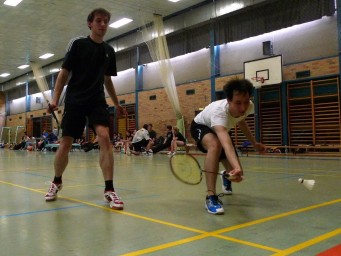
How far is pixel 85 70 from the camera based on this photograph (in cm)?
409

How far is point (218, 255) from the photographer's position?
86.3 inches

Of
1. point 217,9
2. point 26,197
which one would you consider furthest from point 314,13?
point 26,197

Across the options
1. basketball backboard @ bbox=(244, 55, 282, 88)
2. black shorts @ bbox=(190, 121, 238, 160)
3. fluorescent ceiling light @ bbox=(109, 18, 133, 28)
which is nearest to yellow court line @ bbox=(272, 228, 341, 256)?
black shorts @ bbox=(190, 121, 238, 160)

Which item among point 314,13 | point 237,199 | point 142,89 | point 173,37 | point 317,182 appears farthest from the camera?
point 142,89

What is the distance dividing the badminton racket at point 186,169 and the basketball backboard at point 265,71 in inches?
479

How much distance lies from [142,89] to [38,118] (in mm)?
16582

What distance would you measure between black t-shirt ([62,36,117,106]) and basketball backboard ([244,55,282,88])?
40.3 ft

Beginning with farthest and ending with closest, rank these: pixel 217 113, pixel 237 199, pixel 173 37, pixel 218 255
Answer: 1. pixel 173 37
2. pixel 237 199
3. pixel 217 113
4. pixel 218 255

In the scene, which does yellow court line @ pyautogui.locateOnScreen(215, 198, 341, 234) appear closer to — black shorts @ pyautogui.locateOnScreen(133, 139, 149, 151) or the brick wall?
the brick wall

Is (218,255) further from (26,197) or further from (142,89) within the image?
(142,89)

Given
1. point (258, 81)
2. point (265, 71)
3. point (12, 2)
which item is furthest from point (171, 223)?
point (12, 2)

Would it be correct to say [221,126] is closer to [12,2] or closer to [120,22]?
[12,2]

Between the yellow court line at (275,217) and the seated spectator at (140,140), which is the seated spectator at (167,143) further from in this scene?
the yellow court line at (275,217)

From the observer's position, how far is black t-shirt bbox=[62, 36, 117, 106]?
404 cm
